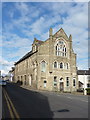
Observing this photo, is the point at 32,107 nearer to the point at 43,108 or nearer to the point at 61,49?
the point at 43,108

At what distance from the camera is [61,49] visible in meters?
42.7

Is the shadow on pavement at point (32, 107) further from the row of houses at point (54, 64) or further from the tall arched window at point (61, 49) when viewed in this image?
the tall arched window at point (61, 49)

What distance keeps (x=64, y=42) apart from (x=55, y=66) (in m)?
7.16

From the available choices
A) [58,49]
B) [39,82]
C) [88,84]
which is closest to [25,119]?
[39,82]

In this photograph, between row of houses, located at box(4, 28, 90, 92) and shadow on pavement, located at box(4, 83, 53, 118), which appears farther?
row of houses, located at box(4, 28, 90, 92)

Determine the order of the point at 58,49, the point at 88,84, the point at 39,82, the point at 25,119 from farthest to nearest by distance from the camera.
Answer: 1. the point at 88,84
2. the point at 58,49
3. the point at 39,82
4. the point at 25,119

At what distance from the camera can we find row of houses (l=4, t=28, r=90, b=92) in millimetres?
39375

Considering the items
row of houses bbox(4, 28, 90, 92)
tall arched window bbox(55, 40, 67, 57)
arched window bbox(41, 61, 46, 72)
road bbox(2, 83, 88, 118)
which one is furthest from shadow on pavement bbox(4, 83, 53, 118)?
tall arched window bbox(55, 40, 67, 57)

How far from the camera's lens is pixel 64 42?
143ft

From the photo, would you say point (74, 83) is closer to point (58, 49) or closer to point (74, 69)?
point (74, 69)

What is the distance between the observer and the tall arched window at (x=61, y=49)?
138ft

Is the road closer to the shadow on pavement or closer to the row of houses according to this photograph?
the shadow on pavement

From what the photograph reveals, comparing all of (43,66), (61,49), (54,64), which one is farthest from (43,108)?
(61,49)

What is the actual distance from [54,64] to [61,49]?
15.3 ft
